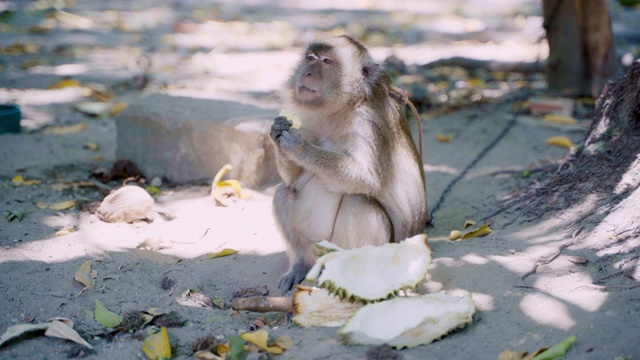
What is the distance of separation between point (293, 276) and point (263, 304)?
0.73 meters

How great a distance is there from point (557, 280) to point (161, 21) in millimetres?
11236

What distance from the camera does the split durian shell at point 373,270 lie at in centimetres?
366

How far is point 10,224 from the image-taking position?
16.7 ft

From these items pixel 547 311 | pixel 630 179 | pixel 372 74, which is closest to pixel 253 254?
pixel 372 74

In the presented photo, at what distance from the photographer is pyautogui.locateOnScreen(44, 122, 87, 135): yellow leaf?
24.3 feet

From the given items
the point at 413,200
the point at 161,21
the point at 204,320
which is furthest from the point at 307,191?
the point at 161,21

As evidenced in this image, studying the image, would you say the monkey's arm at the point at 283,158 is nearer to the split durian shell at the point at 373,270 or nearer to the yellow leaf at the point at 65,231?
the split durian shell at the point at 373,270

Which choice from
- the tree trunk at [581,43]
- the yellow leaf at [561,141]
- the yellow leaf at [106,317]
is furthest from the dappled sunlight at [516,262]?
the tree trunk at [581,43]

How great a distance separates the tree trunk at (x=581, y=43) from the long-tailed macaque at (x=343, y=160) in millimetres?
4194

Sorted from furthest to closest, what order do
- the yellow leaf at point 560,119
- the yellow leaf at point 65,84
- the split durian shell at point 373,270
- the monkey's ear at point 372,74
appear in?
1. the yellow leaf at point 65,84
2. the yellow leaf at point 560,119
3. the monkey's ear at point 372,74
4. the split durian shell at point 373,270

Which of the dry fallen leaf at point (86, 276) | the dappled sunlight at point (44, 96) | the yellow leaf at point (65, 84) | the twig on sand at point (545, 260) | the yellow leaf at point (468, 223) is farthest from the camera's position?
the yellow leaf at point (65, 84)

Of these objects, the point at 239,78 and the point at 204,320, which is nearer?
the point at 204,320

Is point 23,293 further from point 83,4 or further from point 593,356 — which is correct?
point 83,4

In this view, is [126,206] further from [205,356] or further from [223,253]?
[205,356]
